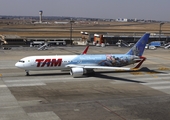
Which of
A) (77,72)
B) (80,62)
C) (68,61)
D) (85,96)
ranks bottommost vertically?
(85,96)

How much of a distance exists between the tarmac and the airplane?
1608 mm

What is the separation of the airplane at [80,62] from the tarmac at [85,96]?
161 cm

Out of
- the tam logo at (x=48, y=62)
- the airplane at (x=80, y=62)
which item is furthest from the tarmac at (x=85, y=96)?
the tam logo at (x=48, y=62)

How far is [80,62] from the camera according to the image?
171 ft

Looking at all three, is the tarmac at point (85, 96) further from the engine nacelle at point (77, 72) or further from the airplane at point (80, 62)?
the airplane at point (80, 62)

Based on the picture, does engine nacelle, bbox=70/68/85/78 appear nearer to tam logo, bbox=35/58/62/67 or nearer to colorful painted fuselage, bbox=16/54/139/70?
colorful painted fuselage, bbox=16/54/139/70

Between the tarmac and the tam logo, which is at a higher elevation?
the tam logo

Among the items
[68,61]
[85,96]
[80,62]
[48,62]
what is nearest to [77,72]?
[68,61]

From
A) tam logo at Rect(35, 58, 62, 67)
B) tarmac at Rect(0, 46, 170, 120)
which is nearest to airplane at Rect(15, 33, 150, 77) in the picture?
tam logo at Rect(35, 58, 62, 67)

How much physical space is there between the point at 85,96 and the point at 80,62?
49.5 feet

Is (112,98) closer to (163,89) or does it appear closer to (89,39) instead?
(163,89)

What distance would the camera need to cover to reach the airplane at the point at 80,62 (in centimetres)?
4959

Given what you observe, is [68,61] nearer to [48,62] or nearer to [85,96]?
[48,62]

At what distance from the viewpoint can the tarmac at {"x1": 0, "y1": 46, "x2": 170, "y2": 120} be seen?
30609 millimetres
